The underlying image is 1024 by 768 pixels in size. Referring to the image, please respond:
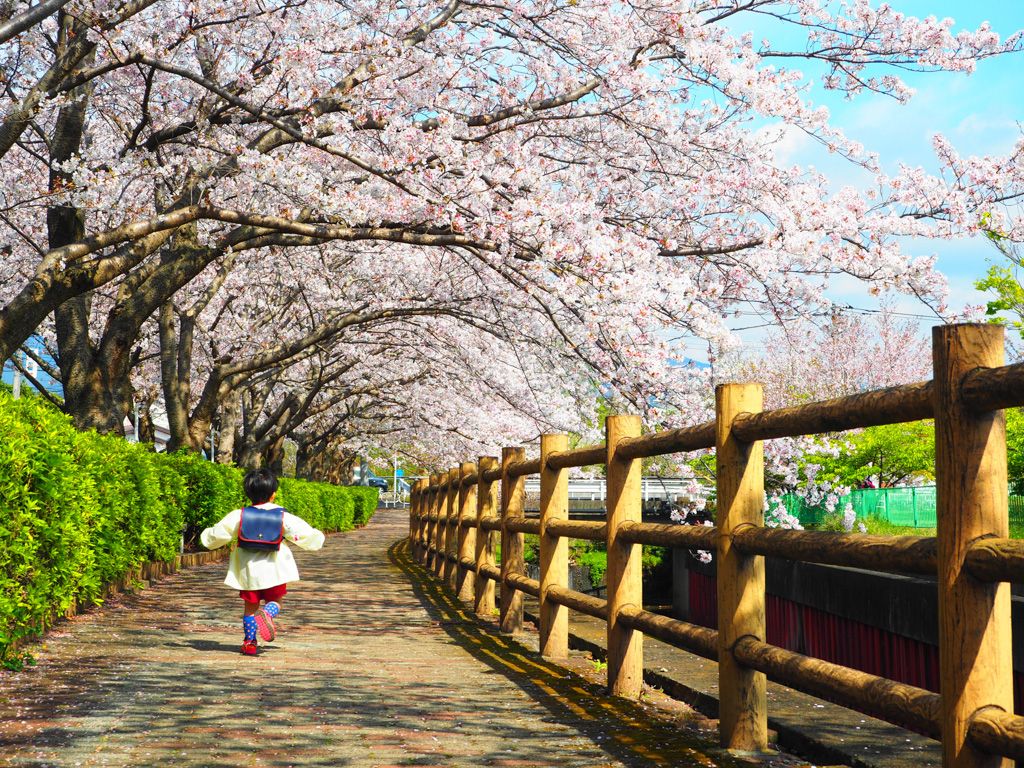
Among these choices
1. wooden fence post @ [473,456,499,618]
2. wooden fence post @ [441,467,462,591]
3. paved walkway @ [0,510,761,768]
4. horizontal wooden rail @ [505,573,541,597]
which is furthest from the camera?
wooden fence post @ [441,467,462,591]

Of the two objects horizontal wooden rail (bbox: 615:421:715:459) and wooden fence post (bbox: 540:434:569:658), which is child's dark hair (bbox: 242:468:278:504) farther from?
horizontal wooden rail (bbox: 615:421:715:459)

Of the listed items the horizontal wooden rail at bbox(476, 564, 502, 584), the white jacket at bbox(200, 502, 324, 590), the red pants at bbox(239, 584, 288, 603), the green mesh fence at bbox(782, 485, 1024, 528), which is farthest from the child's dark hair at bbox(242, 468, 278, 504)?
the green mesh fence at bbox(782, 485, 1024, 528)

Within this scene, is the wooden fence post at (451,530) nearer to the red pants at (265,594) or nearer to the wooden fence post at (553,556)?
the red pants at (265,594)

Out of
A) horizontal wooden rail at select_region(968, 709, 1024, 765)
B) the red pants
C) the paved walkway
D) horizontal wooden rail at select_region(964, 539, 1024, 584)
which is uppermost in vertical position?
horizontal wooden rail at select_region(964, 539, 1024, 584)

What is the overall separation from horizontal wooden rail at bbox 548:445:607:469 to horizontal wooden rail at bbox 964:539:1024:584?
383cm

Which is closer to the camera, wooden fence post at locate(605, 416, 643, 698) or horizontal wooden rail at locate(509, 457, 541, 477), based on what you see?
wooden fence post at locate(605, 416, 643, 698)

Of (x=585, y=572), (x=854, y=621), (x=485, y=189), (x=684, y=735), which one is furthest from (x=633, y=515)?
(x=585, y=572)

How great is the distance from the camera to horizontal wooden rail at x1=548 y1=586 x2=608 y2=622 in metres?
6.71

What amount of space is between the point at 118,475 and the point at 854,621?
25.2 feet

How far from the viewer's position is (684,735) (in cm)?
506

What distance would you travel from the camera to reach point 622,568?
6.28m

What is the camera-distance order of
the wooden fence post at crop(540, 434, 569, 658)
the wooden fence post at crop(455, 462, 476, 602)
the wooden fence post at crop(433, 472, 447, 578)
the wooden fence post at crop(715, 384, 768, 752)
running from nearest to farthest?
the wooden fence post at crop(715, 384, 768, 752) → the wooden fence post at crop(540, 434, 569, 658) → the wooden fence post at crop(455, 462, 476, 602) → the wooden fence post at crop(433, 472, 447, 578)

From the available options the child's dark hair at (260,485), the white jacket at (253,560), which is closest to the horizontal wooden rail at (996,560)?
the white jacket at (253,560)

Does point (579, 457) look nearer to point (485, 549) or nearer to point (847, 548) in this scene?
point (485, 549)
